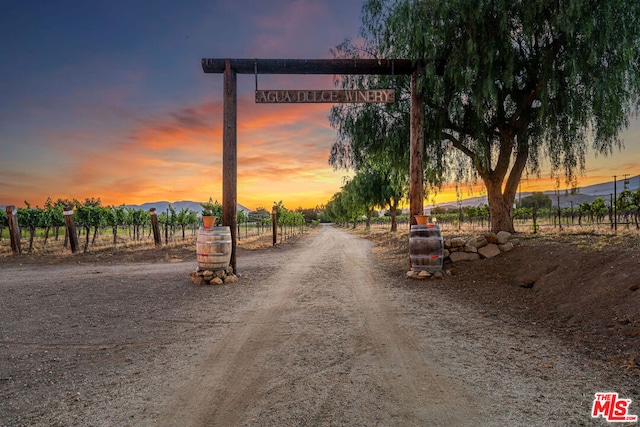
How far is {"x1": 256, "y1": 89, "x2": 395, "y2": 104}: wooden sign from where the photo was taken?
8258 mm

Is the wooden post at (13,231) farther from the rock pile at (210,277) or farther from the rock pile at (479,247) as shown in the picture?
the rock pile at (479,247)

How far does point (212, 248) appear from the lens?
303 inches

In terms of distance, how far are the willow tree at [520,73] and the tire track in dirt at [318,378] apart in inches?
258

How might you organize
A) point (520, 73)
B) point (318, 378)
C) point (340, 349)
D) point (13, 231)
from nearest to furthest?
point (318, 378) → point (340, 349) → point (520, 73) → point (13, 231)

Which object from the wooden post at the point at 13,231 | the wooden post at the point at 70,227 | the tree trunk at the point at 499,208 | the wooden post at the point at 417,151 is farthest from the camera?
the wooden post at the point at 70,227

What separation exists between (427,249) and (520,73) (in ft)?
18.9

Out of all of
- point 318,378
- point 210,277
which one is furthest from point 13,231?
point 318,378

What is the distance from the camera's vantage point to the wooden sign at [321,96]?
325 inches

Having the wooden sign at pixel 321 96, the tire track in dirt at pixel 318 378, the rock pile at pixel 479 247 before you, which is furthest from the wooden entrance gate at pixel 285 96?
the tire track in dirt at pixel 318 378

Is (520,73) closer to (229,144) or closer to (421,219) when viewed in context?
(421,219)

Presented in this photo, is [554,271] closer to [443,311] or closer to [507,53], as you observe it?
[443,311]

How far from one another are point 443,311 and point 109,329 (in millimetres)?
4939

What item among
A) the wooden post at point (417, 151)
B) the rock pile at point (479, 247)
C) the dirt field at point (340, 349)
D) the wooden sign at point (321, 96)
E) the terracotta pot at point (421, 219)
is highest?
the wooden sign at point (321, 96)

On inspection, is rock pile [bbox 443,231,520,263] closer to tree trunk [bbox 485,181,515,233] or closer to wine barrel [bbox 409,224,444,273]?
wine barrel [bbox 409,224,444,273]
